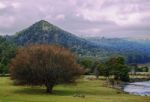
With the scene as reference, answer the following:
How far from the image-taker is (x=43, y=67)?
86250 millimetres

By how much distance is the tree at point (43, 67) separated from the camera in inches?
3383

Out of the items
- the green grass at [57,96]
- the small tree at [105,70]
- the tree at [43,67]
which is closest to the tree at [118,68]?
the small tree at [105,70]

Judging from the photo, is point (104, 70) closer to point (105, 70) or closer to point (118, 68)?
point (105, 70)

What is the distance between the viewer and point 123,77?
520 ft

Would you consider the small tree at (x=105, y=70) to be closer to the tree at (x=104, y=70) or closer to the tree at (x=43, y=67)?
the tree at (x=104, y=70)

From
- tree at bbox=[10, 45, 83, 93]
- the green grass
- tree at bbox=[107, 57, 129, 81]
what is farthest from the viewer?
tree at bbox=[107, 57, 129, 81]

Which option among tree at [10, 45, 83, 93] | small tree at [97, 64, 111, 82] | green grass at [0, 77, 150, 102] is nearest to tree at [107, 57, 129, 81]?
small tree at [97, 64, 111, 82]

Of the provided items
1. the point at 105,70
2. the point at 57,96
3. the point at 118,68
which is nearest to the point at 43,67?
the point at 57,96

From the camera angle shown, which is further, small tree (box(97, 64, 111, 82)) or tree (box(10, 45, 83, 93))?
small tree (box(97, 64, 111, 82))

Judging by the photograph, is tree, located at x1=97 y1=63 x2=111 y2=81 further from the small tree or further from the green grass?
the green grass

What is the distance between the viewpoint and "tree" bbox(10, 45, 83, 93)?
282ft

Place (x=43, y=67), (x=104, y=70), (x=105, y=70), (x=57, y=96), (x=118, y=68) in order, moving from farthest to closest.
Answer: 1. (x=104, y=70)
2. (x=105, y=70)
3. (x=118, y=68)
4. (x=43, y=67)
5. (x=57, y=96)

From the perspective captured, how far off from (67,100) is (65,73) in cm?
2360

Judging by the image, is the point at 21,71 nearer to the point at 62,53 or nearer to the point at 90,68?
the point at 62,53
